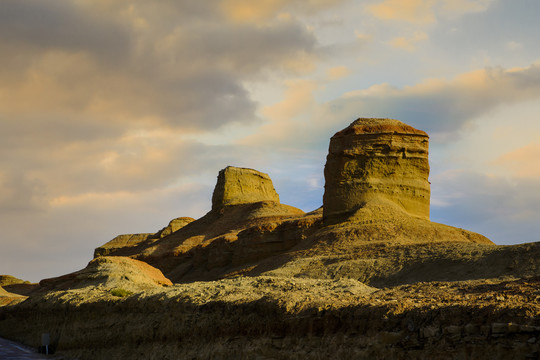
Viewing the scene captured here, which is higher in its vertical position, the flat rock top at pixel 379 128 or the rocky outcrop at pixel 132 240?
the flat rock top at pixel 379 128

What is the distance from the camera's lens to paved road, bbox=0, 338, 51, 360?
66.5 ft

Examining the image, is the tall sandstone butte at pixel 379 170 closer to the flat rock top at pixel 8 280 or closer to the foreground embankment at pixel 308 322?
the foreground embankment at pixel 308 322

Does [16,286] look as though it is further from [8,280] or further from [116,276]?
[116,276]

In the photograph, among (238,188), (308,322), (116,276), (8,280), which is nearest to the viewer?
(308,322)

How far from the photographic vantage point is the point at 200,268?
181ft

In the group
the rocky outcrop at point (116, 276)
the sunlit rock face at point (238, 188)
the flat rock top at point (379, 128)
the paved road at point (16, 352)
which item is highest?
the sunlit rock face at point (238, 188)

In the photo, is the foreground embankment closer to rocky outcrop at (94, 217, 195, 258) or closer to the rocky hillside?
the rocky hillside

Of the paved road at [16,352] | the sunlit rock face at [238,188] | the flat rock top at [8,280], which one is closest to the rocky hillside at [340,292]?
the paved road at [16,352]

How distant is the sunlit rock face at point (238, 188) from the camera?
251 ft

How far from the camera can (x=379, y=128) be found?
139ft

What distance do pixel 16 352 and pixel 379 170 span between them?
2659 cm

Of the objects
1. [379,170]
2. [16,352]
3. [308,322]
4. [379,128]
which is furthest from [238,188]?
[308,322]

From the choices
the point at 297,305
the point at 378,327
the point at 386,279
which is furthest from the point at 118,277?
the point at 378,327

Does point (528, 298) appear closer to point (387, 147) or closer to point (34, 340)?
point (34, 340)
